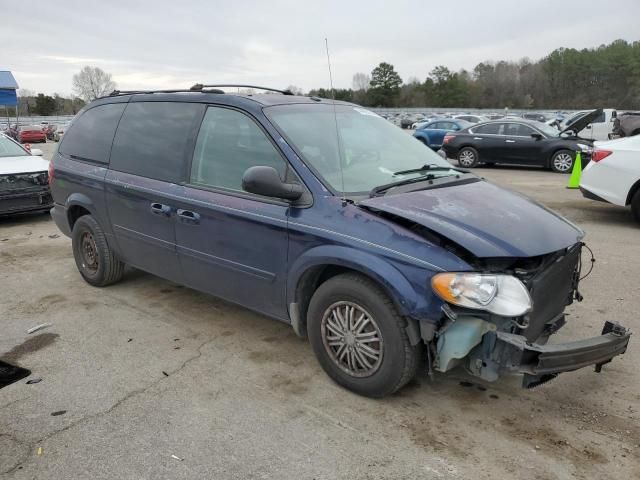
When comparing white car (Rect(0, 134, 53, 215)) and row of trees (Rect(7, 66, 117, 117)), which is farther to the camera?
row of trees (Rect(7, 66, 117, 117))

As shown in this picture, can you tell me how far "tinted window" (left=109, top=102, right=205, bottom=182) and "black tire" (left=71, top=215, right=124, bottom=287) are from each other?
Answer: 762 millimetres

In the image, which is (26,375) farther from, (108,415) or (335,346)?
(335,346)

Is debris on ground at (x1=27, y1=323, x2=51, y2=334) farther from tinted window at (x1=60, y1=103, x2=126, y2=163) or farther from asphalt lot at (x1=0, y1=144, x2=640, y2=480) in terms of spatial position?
tinted window at (x1=60, y1=103, x2=126, y2=163)

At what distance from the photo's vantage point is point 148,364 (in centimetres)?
370

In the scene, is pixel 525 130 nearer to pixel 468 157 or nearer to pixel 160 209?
pixel 468 157

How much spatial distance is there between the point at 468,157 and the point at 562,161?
2.76 meters

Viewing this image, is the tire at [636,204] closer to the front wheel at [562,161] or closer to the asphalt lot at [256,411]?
the asphalt lot at [256,411]

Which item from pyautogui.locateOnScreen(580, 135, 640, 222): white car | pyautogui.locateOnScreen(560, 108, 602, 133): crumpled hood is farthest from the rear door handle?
pyautogui.locateOnScreen(560, 108, 602, 133): crumpled hood

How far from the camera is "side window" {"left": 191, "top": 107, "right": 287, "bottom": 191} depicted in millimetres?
3588

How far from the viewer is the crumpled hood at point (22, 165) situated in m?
8.34

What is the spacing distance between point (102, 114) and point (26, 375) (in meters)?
2.60

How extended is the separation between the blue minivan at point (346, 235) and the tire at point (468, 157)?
40.3 ft

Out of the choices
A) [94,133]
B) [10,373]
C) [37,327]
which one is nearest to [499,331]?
[10,373]

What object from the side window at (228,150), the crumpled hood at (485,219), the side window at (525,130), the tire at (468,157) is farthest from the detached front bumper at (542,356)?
the tire at (468,157)
